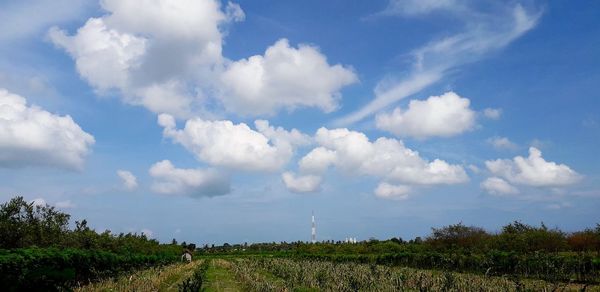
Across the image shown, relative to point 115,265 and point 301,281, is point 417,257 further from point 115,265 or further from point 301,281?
point 115,265

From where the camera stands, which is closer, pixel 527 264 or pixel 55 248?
pixel 55 248

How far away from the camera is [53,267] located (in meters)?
6.32

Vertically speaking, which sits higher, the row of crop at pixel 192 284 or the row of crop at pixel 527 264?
the row of crop at pixel 527 264

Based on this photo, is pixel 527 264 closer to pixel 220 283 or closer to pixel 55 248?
pixel 220 283

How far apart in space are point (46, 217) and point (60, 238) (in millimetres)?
2452

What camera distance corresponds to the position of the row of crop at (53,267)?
533 cm

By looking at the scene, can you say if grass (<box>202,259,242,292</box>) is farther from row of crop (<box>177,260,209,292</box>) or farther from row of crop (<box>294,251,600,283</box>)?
row of crop (<box>294,251,600,283</box>)

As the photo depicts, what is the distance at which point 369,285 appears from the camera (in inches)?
902

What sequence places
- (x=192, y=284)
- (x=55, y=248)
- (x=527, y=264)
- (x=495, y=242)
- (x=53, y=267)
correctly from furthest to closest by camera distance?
1. (x=495, y=242)
2. (x=527, y=264)
3. (x=55, y=248)
4. (x=192, y=284)
5. (x=53, y=267)

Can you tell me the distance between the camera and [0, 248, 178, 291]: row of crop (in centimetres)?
533

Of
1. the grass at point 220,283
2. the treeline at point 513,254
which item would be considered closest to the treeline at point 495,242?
the treeline at point 513,254

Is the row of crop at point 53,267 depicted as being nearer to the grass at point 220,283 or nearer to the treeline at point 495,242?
the grass at point 220,283

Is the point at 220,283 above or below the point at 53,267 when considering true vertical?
below

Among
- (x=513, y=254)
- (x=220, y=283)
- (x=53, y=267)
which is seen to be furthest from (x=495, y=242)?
(x=53, y=267)
